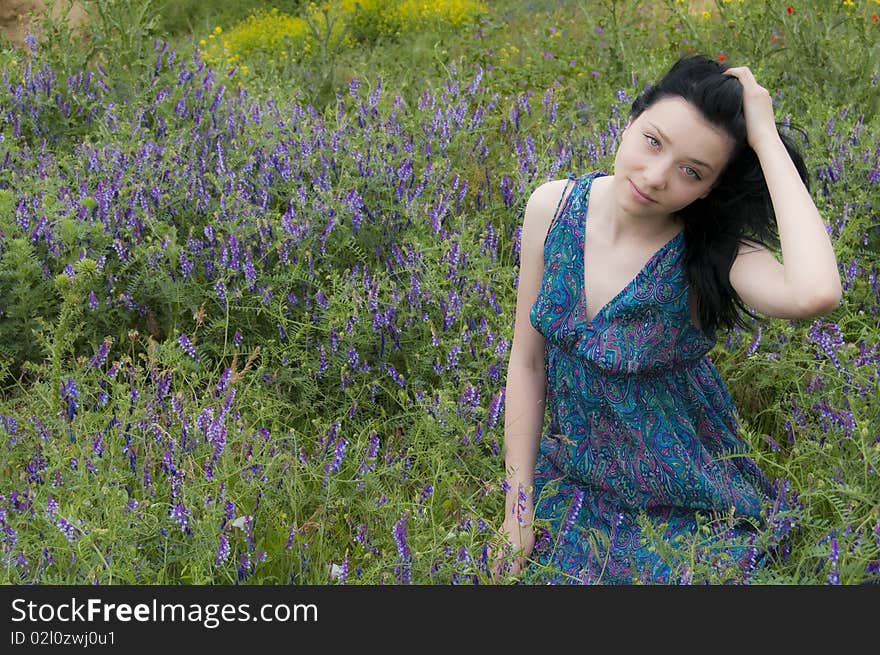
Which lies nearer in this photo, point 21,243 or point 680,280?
point 680,280

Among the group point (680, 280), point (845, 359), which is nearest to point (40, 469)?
point (680, 280)

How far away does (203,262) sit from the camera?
11.1 ft

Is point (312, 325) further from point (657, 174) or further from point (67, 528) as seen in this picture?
point (657, 174)

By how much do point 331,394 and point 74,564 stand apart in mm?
1101

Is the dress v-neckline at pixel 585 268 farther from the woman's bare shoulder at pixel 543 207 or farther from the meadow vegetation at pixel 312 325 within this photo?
the meadow vegetation at pixel 312 325

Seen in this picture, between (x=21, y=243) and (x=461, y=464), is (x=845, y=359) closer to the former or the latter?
(x=461, y=464)

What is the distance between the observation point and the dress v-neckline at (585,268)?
2.45m

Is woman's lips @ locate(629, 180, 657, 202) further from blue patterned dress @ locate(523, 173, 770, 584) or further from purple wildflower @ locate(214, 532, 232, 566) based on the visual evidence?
purple wildflower @ locate(214, 532, 232, 566)

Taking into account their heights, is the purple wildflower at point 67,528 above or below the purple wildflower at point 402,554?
above

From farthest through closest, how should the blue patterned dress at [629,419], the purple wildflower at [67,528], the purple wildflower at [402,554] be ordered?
1. the blue patterned dress at [629,419]
2. the purple wildflower at [402,554]
3. the purple wildflower at [67,528]

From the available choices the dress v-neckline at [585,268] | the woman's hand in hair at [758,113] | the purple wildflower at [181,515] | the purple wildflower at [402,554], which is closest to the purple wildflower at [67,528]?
the purple wildflower at [181,515]

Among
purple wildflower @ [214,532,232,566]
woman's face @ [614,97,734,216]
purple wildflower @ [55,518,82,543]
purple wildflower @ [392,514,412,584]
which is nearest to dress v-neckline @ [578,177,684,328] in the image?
woman's face @ [614,97,734,216]

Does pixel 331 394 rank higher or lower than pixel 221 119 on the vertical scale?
lower

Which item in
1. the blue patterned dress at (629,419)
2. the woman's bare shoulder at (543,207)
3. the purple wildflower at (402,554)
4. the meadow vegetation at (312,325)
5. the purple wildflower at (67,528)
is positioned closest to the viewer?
the purple wildflower at (67,528)
